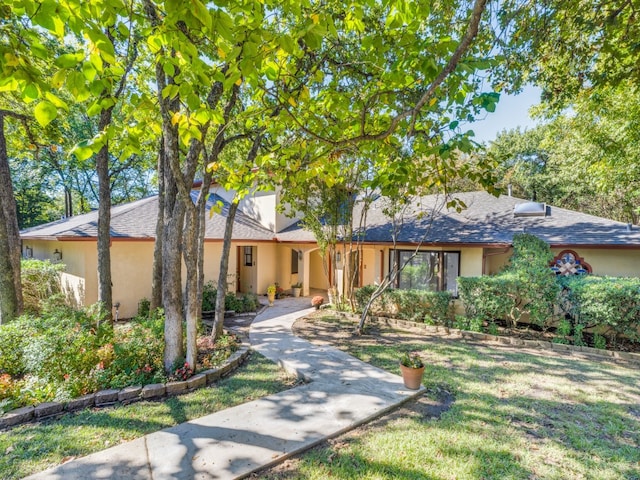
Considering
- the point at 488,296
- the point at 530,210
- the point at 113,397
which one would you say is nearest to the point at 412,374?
the point at 488,296

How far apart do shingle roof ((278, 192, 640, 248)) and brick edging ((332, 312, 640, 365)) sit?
106 inches

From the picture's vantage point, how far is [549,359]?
709 cm

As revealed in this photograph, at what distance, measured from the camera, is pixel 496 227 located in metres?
10.9

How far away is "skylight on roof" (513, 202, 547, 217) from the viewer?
11430 mm

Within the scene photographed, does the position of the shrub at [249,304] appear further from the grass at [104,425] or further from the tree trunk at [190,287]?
the grass at [104,425]

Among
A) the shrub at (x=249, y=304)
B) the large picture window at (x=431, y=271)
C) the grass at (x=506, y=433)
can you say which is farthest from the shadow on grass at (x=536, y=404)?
the shrub at (x=249, y=304)

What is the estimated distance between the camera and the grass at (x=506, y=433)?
11.6ft

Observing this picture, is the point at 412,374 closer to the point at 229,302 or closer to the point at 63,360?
the point at 63,360

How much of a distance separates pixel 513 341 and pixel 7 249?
497 inches

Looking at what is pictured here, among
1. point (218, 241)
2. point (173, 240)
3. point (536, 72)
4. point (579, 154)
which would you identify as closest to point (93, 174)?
point (218, 241)

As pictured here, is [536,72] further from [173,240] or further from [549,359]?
[173,240]

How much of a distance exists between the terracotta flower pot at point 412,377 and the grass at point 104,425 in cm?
209

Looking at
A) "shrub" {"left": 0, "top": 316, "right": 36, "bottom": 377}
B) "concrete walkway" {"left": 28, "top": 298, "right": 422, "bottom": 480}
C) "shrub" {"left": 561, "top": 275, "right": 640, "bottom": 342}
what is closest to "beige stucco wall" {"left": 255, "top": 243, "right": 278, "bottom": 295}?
"concrete walkway" {"left": 28, "top": 298, "right": 422, "bottom": 480}

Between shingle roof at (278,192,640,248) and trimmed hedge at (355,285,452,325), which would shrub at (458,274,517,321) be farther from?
shingle roof at (278,192,640,248)
